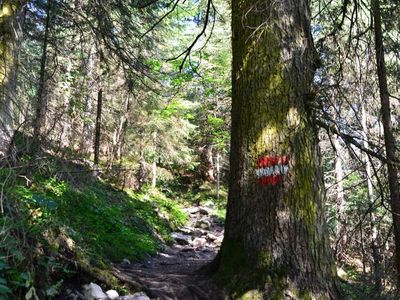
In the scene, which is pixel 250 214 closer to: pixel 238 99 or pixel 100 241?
pixel 238 99

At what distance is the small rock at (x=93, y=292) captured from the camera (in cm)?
361

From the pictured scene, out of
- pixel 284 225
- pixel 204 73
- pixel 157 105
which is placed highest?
pixel 204 73

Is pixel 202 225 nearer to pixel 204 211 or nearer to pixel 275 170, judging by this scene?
pixel 204 211

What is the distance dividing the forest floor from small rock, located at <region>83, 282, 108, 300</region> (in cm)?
50

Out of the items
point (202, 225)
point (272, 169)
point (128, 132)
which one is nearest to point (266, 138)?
point (272, 169)

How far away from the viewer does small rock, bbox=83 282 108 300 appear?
142 inches

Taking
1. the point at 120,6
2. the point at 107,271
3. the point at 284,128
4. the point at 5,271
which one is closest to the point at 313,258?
the point at 284,128

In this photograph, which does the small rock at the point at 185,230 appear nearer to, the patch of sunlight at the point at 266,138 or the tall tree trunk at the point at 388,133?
the tall tree trunk at the point at 388,133

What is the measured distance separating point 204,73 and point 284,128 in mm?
15358

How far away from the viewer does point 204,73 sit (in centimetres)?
1877

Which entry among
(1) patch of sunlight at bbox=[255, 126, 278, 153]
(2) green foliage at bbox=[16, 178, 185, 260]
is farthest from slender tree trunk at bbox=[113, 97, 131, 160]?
(1) patch of sunlight at bbox=[255, 126, 278, 153]

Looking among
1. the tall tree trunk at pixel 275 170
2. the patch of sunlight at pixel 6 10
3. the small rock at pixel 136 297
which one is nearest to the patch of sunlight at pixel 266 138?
the tall tree trunk at pixel 275 170

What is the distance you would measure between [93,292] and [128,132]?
1455 centimetres

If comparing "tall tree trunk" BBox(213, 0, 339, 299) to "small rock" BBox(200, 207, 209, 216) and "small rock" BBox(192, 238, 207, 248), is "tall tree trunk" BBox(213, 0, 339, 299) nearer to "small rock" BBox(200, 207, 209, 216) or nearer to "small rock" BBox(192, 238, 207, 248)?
"small rock" BBox(192, 238, 207, 248)
